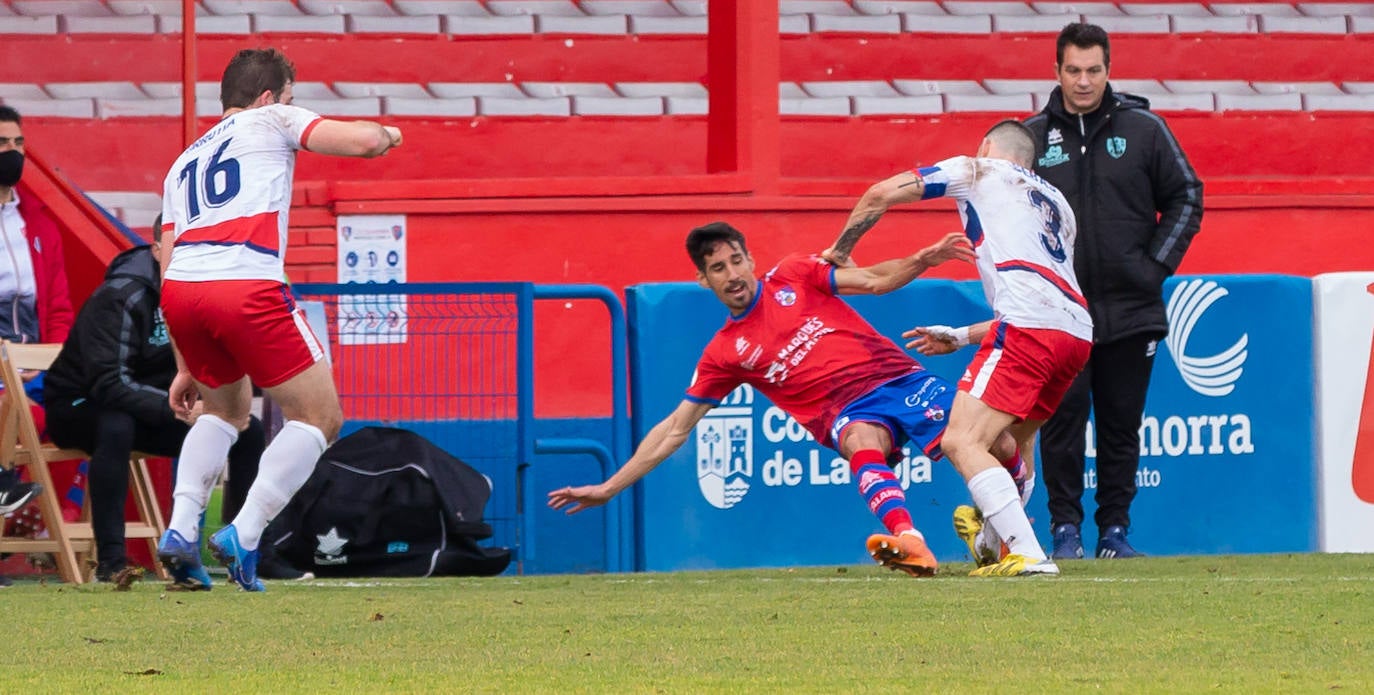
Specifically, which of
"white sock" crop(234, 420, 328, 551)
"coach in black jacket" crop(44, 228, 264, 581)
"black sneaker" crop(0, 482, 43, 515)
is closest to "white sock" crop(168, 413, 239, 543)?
"white sock" crop(234, 420, 328, 551)

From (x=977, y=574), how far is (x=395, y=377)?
9.85 feet

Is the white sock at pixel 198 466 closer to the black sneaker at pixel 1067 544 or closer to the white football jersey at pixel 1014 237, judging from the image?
the white football jersey at pixel 1014 237

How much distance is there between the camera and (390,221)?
10.2 meters

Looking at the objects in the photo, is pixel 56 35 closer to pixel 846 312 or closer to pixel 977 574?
pixel 846 312

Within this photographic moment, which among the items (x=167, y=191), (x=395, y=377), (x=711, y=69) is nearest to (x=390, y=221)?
(x=395, y=377)

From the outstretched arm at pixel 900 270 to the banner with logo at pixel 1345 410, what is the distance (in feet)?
8.93

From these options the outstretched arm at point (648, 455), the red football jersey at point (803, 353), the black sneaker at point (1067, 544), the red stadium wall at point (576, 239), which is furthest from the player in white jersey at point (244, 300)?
the red stadium wall at point (576, 239)

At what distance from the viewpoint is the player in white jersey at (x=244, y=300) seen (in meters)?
6.24

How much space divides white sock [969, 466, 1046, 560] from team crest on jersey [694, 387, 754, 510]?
6.91ft

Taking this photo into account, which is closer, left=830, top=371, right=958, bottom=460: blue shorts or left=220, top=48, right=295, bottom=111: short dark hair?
left=220, top=48, right=295, bottom=111: short dark hair

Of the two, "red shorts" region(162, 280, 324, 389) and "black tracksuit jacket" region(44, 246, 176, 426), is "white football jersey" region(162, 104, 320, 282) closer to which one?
"red shorts" region(162, 280, 324, 389)

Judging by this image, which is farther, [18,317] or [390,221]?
[390,221]

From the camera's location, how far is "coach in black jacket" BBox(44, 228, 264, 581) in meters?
7.88

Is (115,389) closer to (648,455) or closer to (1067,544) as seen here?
(648,455)
